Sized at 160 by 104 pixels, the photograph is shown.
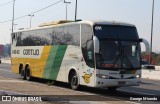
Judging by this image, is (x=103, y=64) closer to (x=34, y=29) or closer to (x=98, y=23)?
(x=98, y=23)

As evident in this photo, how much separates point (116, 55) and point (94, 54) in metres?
0.96

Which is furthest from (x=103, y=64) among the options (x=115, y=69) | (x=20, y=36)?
(x=20, y=36)

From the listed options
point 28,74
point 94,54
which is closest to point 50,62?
point 28,74

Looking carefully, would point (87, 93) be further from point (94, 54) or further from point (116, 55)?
point (116, 55)

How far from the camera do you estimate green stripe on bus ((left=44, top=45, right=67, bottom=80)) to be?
2258 cm

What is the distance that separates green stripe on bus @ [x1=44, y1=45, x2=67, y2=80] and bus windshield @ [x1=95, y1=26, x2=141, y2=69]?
3584 mm

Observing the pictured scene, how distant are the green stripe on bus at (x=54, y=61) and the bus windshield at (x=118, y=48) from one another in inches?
141

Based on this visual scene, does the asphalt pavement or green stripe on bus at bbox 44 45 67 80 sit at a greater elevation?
green stripe on bus at bbox 44 45 67 80

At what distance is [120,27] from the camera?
64.5ft

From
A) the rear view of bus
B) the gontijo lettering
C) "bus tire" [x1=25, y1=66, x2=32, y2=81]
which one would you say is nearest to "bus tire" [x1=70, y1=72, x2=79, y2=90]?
→ the rear view of bus

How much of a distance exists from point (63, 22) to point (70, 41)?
2.45m

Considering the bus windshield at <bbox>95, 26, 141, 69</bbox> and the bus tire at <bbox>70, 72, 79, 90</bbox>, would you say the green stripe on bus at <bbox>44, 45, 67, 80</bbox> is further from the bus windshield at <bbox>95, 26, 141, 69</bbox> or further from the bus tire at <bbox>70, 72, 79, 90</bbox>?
the bus windshield at <bbox>95, 26, 141, 69</bbox>

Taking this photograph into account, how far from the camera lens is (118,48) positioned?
19047mm

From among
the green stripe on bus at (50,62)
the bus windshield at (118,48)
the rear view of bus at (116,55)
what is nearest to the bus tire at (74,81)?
the rear view of bus at (116,55)
